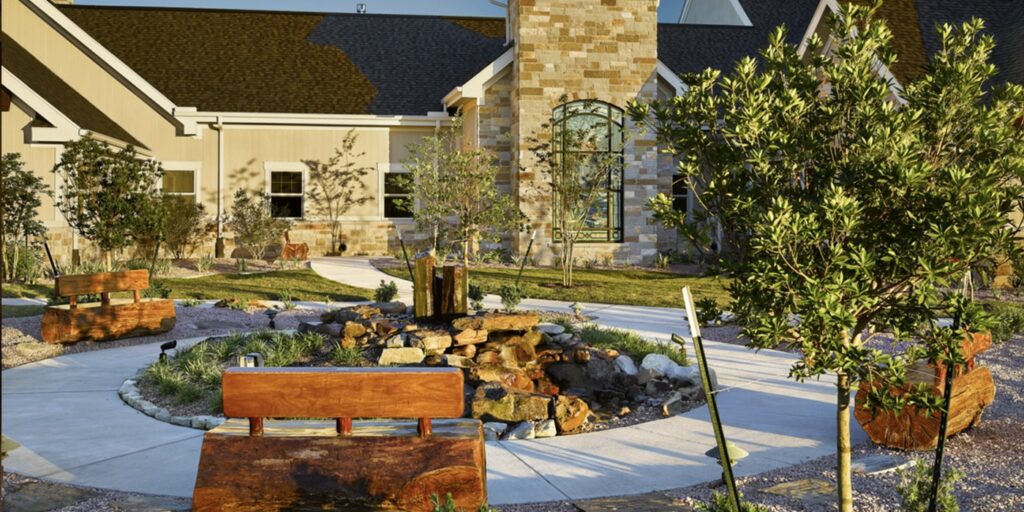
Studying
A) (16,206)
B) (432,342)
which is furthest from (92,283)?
(16,206)

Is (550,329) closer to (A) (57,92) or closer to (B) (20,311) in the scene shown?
(B) (20,311)

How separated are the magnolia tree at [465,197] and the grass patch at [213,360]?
33.9ft

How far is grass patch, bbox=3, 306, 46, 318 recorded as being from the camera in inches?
551

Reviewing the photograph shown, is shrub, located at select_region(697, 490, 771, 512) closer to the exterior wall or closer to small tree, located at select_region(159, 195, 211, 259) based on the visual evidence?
the exterior wall

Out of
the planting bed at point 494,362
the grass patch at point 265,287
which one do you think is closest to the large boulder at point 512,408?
the planting bed at point 494,362

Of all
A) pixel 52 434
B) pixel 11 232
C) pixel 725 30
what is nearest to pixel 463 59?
pixel 725 30

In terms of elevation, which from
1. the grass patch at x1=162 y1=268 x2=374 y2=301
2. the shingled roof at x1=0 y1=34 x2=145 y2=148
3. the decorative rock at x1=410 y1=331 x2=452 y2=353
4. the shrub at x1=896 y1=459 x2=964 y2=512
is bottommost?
the shrub at x1=896 y1=459 x2=964 y2=512

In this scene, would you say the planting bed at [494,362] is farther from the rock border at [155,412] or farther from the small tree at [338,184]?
the small tree at [338,184]

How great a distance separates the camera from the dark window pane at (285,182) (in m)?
25.7

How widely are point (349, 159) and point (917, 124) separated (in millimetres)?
22282

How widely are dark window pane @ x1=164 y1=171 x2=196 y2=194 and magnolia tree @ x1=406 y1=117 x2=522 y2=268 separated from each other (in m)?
6.13

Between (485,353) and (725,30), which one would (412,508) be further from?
(725,30)

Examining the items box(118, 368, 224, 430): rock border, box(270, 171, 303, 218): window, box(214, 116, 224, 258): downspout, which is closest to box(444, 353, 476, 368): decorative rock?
box(118, 368, 224, 430): rock border

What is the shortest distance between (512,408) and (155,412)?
298 cm
